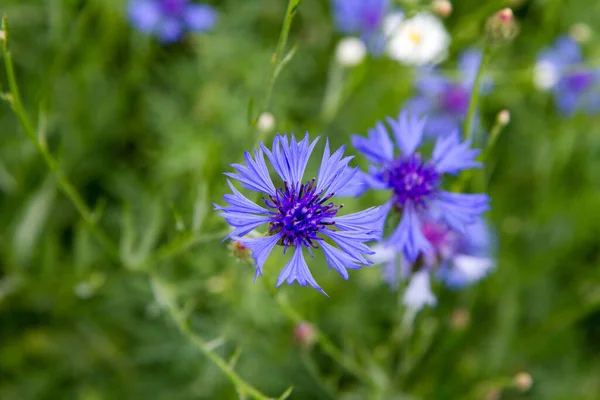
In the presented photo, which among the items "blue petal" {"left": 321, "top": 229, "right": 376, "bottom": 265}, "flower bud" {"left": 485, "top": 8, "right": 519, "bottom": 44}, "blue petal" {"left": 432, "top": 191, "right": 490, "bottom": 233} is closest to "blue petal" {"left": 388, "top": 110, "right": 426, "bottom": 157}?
"blue petal" {"left": 432, "top": 191, "right": 490, "bottom": 233}

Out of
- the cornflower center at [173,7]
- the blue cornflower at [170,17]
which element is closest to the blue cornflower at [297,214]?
the blue cornflower at [170,17]

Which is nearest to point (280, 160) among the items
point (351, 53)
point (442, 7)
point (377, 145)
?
point (377, 145)

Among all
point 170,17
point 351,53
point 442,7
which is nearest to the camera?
point 442,7

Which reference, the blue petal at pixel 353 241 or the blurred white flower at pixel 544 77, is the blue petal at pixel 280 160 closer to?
the blue petal at pixel 353 241

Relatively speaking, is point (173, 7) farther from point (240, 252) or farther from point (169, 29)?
point (240, 252)

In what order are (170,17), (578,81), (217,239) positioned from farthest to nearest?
(578,81) → (170,17) → (217,239)

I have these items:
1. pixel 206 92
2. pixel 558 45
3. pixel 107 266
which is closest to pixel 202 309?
pixel 107 266

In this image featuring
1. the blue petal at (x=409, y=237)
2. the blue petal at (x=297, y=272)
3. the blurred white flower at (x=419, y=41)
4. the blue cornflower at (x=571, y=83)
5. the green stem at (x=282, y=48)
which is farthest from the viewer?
the blue cornflower at (x=571, y=83)
